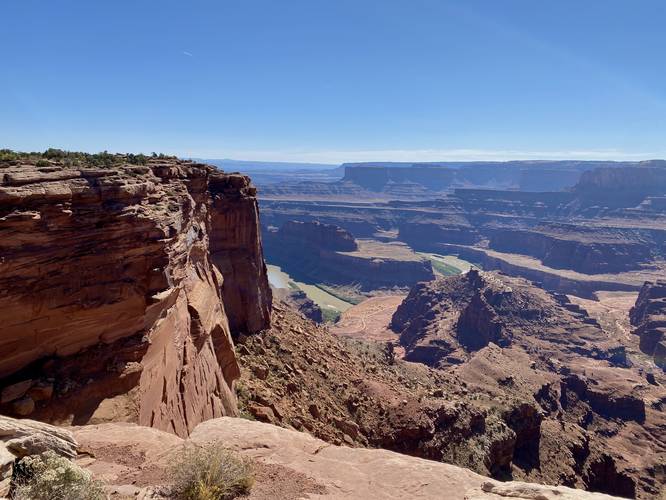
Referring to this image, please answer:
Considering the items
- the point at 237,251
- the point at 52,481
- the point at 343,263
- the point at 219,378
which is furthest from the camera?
the point at 343,263

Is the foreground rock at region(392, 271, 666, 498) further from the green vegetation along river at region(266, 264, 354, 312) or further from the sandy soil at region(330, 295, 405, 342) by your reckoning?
the green vegetation along river at region(266, 264, 354, 312)

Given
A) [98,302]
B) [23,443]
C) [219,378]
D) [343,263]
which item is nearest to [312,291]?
[343,263]

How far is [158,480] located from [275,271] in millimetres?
175894

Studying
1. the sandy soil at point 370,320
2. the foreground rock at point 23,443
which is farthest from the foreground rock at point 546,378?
the foreground rock at point 23,443

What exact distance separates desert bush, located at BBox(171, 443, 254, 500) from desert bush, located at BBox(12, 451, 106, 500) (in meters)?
1.52

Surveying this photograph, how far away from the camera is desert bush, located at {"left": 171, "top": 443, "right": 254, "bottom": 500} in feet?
31.3

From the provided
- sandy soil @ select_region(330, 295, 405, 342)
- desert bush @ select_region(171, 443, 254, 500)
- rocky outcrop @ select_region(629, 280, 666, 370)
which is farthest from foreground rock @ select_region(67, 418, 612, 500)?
rocky outcrop @ select_region(629, 280, 666, 370)

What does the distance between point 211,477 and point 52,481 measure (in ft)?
9.77

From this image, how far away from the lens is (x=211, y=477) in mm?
9844

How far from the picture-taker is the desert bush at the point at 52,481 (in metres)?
8.25

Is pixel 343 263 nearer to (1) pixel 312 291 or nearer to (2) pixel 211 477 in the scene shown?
(1) pixel 312 291

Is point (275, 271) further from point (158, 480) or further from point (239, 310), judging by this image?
point (158, 480)

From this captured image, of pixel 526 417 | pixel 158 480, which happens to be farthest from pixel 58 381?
pixel 526 417

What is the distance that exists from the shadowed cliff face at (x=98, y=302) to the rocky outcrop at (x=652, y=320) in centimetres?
10023
